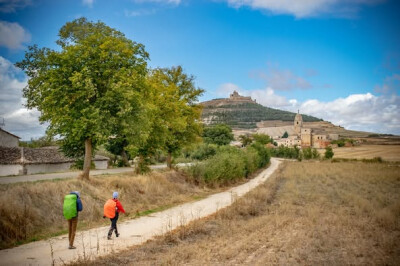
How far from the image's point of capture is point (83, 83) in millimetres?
18312

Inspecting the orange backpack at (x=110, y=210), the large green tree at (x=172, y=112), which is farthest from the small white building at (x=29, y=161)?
the orange backpack at (x=110, y=210)

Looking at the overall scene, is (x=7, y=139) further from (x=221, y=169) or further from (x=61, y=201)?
(x=61, y=201)

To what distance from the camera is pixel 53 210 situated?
15.7 metres

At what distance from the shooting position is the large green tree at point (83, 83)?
18.0 m

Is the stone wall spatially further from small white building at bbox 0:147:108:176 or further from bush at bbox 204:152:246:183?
bush at bbox 204:152:246:183

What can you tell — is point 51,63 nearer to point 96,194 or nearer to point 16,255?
point 96,194

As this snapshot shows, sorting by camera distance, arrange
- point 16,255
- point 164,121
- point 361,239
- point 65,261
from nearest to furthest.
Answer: point 65,261
point 16,255
point 361,239
point 164,121

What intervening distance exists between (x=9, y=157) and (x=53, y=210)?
30.3 m

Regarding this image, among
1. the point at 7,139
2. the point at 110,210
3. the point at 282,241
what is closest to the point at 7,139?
the point at 7,139

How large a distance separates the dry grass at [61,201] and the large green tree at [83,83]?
133 inches

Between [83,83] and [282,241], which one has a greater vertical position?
[83,83]

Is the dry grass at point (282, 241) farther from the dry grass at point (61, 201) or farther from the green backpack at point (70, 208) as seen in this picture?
the dry grass at point (61, 201)

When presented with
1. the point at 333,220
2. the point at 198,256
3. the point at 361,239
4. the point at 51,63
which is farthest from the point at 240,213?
the point at 51,63

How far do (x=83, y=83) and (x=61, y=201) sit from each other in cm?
696
